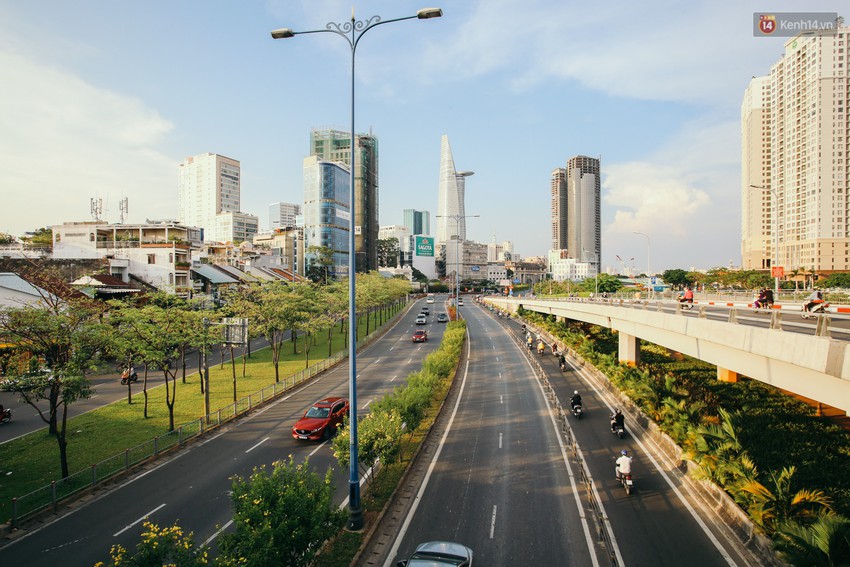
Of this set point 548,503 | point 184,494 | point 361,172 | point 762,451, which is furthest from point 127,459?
point 361,172

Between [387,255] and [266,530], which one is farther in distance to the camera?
[387,255]

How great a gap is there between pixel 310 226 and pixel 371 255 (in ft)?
106

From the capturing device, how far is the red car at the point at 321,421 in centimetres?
2125

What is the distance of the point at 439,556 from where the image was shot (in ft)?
36.2

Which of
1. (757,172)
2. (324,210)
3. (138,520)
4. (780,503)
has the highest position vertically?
(757,172)

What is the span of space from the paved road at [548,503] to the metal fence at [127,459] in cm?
1173

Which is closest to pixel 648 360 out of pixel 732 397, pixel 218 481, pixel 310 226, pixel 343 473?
pixel 732 397

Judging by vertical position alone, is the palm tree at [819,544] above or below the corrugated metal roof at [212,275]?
below

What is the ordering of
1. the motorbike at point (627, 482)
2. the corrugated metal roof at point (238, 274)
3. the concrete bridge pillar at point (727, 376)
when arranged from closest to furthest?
the motorbike at point (627, 482) < the concrete bridge pillar at point (727, 376) < the corrugated metal roof at point (238, 274)

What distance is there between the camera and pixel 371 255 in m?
153

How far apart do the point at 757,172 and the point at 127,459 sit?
17730 centimetres

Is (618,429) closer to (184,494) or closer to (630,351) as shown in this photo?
(630,351)

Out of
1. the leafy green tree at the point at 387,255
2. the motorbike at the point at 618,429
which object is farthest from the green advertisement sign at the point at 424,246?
the leafy green tree at the point at 387,255

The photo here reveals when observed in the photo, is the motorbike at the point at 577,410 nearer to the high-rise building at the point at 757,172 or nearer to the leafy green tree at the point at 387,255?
the high-rise building at the point at 757,172
